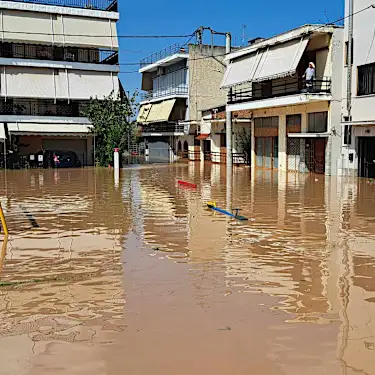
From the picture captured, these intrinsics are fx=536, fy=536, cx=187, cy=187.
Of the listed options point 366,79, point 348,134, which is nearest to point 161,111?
point 348,134

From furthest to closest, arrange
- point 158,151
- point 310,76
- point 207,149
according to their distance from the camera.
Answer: point 158,151 → point 207,149 → point 310,76

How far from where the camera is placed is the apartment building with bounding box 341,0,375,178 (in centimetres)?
2655

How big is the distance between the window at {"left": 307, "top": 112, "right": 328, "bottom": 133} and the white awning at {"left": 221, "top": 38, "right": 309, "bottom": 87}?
292cm

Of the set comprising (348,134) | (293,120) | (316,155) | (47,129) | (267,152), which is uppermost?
(293,120)

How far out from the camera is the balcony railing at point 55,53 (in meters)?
41.2

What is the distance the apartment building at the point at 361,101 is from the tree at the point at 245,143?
14639 mm

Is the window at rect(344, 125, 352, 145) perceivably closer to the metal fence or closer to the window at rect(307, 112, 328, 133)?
the window at rect(307, 112, 328, 133)

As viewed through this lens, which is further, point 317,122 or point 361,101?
point 317,122

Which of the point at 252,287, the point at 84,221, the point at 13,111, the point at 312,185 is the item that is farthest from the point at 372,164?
the point at 13,111

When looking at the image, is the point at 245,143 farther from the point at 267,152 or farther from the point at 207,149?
the point at 207,149

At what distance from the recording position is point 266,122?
3816 centimetres

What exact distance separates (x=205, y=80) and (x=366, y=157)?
95.0 feet

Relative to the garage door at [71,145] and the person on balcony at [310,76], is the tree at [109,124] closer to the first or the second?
the garage door at [71,145]

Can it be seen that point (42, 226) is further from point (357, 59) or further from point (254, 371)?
point (357, 59)
